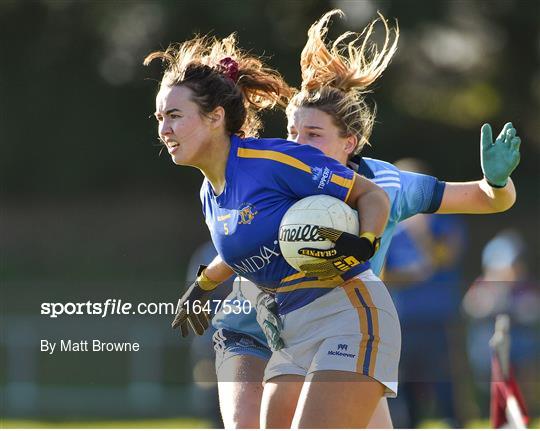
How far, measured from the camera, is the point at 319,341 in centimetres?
430

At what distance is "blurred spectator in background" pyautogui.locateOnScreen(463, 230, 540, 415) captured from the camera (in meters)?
8.88

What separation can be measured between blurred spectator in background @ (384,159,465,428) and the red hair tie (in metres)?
3.36

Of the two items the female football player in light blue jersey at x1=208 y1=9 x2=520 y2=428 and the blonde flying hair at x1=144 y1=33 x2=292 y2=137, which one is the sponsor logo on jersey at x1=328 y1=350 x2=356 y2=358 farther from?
the blonde flying hair at x1=144 y1=33 x2=292 y2=137

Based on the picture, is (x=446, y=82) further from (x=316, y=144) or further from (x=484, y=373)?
(x=316, y=144)

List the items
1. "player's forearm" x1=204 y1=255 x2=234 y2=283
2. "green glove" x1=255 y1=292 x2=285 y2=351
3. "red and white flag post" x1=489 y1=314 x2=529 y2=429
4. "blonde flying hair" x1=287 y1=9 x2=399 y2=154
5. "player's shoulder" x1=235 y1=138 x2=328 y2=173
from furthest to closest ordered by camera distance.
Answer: "red and white flag post" x1=489 y1=314 x2=529 y2=429
"blonde flying hair" x1=287 y1=9 x2=399 y2=154
"player's forearm" x1=204 y1=255 x2=234 y2=283
"green glove" x1=255 y1=292 x2=285 y2=351
"player's shoulder" x1=235 y1=138 x2=328 y2=173

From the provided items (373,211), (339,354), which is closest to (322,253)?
(373,211)

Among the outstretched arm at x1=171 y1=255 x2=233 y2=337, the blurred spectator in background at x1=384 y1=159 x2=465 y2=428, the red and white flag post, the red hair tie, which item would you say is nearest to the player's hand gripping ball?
the outstretched arm at x1=171 y1=255 x2=233 y2=337

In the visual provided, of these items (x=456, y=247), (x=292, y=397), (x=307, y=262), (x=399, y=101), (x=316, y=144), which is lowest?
(x=292, y=397)

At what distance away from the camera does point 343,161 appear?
507 centimetres

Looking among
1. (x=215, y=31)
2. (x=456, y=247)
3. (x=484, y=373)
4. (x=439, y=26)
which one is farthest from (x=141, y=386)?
(x=439, y=26)

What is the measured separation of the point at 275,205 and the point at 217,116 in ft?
1.50

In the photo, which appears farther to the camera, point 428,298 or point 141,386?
point 141,386

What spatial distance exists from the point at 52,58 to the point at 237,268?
20.9 m

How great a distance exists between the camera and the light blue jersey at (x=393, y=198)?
4.82 m
